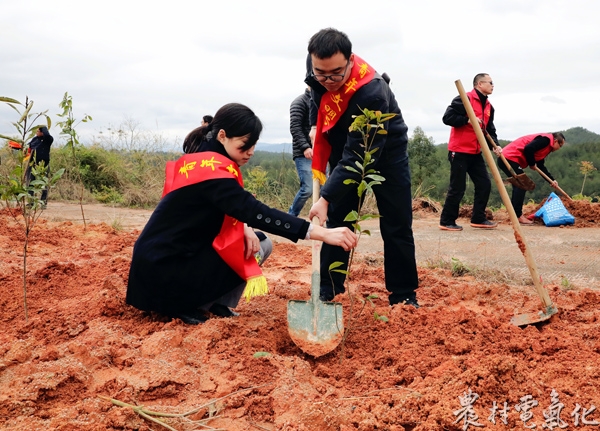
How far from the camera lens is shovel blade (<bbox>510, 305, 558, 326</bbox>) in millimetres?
2895

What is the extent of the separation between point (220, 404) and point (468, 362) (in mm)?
1046

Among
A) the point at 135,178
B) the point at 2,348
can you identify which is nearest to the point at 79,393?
the point at 2,348

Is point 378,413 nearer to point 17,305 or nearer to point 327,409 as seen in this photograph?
point 327,409

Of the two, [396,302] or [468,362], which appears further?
[396,302]

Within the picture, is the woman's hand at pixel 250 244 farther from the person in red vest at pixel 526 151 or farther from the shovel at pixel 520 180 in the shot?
the person in red vest at pixel 526 151

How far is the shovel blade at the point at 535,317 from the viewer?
289 cm

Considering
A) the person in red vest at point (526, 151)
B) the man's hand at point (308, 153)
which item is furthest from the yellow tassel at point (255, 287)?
the person in red vest at point (526, 151)

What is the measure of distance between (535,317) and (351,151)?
4.46ft

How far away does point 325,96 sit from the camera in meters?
3.09

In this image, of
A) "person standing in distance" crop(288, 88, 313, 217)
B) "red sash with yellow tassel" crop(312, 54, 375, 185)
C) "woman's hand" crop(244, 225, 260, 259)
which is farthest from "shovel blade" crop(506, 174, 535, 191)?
"woman's hand" crop(244, 225, 260, 259)

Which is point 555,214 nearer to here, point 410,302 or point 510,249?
point 510,249

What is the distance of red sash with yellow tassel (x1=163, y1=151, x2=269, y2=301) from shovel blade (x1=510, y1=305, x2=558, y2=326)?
1.39 m

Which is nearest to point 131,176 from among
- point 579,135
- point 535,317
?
point 535,317

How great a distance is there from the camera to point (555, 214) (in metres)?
7.67
